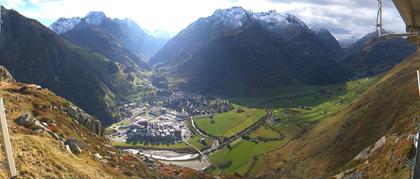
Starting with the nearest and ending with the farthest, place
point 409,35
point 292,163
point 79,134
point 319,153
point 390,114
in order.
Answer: point 409,35
point 79,134
point 390,114
point 319,153
point 292,163

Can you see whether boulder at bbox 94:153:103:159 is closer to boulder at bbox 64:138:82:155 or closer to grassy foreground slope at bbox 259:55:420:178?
boulder at bbox 64:138:82:155

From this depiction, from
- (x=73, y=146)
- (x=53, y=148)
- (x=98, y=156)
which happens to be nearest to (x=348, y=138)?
(x=98, y=156)

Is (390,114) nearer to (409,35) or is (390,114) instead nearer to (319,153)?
(319,153)

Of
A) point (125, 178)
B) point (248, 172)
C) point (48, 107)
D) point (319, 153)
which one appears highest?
point (48, 107)

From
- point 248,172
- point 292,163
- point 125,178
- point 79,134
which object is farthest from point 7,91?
point 248,172

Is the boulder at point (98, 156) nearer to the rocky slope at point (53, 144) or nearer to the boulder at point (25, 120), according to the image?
the rocky slope at point (53, 144)

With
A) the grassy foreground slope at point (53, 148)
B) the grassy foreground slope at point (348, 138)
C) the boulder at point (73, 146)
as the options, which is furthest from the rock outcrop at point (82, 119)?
the grassy foreground slope at point (348, 138)

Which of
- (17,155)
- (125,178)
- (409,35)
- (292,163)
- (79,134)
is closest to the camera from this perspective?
(409,35)

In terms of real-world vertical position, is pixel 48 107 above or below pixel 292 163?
above
